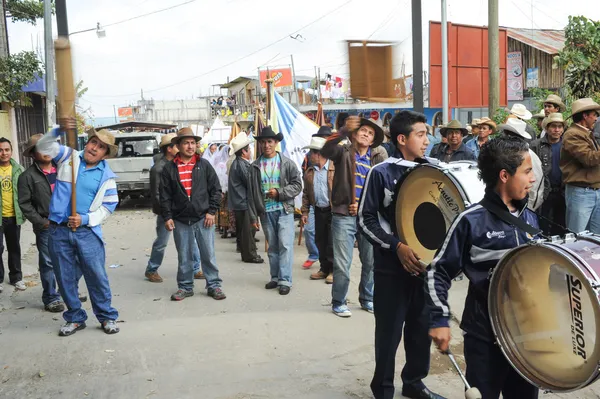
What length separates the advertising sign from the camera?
88.0 ft

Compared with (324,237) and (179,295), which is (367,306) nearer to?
(324,237)

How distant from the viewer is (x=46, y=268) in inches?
276

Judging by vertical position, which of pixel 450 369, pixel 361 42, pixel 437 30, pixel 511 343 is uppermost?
pixel 437 30

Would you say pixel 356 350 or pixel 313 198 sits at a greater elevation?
pixel 313 198

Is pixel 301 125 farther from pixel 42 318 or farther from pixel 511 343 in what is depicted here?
pixel 511 343

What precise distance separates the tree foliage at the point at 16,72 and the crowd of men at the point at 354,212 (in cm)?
391

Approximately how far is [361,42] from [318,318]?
3020 millimetres

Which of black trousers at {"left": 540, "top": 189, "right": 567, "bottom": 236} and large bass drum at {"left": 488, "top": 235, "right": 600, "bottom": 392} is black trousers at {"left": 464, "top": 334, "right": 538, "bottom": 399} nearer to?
large bass drum at {"left": 488, "top": 235, "right": 600, "bottom": 392}

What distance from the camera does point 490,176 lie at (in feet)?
10.4

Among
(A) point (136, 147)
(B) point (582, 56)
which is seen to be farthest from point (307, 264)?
(A) point (136, 147)

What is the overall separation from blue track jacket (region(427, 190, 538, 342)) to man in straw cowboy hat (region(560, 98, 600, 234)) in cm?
381

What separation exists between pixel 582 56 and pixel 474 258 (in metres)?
6.19

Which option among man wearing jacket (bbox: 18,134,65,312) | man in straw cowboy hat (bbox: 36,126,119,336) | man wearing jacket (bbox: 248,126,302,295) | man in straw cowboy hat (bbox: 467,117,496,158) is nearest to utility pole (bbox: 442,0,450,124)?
man in straw cowboy hat (bbox: 467,117,496,158)

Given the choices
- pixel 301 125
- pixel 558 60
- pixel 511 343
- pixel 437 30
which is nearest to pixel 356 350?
pixel 511 343
